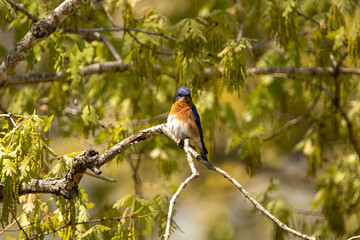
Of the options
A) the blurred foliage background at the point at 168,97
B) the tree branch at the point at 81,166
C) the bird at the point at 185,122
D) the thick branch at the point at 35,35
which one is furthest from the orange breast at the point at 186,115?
the thick branch at the point at 35,35

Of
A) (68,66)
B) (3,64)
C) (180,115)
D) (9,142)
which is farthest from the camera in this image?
(68,66)

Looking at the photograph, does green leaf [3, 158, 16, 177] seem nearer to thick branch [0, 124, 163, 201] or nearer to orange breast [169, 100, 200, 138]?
thick branch [0, 124, 163, 201]

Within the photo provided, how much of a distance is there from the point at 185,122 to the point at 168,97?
2102 mm

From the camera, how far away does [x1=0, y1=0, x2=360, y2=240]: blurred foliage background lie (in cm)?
387

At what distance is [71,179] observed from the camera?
133 inches

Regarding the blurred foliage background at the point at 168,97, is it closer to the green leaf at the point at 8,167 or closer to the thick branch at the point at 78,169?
the green leaf at the point at 8,167

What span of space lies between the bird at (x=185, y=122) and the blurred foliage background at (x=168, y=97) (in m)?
0.15

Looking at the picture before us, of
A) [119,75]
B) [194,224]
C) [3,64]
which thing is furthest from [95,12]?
[194,224]

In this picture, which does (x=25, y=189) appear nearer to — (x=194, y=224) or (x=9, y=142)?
(x=9, y=142)

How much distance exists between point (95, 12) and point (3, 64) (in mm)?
A: 2495

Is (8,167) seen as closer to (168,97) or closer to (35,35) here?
(35,35)

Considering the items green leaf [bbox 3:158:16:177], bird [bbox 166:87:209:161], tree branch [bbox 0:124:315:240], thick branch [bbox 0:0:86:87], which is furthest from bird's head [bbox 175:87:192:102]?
green leaf [bbox 3:158:16:177]

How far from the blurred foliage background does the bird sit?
0.15 metres

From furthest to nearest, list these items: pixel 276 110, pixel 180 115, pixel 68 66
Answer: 1. pixel 276 110
2. pixel 68 66
3. pixel 180 115
